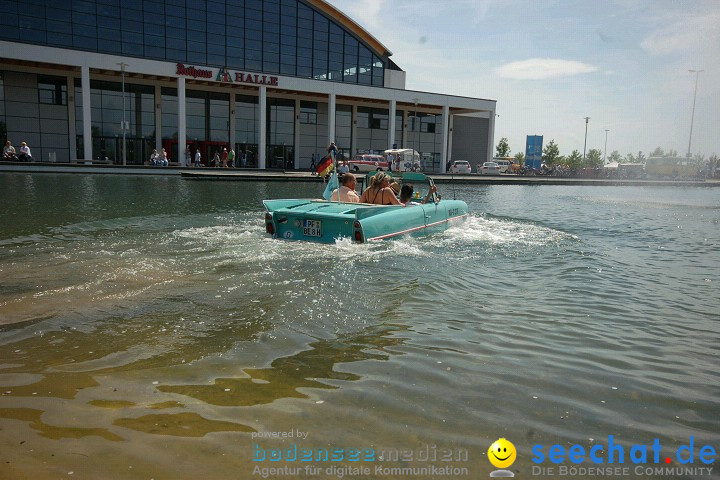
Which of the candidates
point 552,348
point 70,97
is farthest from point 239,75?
point 552,348

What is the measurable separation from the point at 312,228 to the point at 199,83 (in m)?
35.8

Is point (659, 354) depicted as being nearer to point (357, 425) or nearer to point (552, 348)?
point (552, 348)

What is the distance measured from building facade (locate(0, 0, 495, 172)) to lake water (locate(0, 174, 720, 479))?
1195 inches

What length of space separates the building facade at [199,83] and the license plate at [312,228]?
28.7 metres

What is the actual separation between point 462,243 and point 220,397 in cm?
751

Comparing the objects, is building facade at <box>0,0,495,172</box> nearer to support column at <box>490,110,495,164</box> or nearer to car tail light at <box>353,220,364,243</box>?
support column at <box>490,110,495,164</box>

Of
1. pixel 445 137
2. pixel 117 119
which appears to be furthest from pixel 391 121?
pixel 117 119

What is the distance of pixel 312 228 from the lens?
895 cm

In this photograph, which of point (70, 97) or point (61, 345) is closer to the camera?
point (61, 345)

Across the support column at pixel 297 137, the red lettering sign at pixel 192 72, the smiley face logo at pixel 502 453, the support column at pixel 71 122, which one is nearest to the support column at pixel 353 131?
the support column at pixel 297 137

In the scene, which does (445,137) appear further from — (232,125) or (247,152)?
(232,125)

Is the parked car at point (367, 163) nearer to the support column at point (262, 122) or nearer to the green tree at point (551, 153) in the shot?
the support column at point (262, 122)

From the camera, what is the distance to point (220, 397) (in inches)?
142

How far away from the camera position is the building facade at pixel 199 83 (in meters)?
35.5
